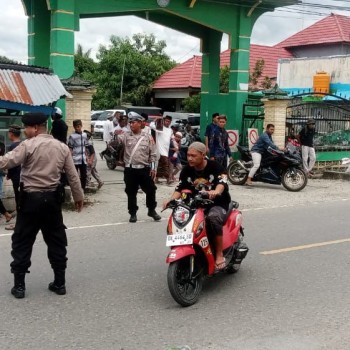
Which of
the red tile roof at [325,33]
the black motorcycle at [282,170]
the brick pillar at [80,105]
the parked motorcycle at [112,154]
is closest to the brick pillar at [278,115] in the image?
the black motorcycle at [282,170]

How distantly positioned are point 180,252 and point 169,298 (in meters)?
0.61

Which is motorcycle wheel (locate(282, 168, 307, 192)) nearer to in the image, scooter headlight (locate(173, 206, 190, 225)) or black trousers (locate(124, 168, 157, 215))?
black trousers (locate(124, 168, 157, 215))

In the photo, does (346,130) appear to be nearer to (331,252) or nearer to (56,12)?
(56,12)

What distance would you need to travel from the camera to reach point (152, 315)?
16.1 ft

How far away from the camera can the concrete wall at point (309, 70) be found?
2570cm

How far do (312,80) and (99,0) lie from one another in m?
14.5

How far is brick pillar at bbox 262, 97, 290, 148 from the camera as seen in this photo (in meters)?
16.8

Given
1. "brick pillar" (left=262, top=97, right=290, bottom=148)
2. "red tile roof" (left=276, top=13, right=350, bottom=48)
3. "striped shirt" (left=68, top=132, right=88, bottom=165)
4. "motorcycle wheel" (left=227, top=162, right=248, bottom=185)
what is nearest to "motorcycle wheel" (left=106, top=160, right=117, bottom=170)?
"motorcycle wheel" (left=227, top=162, right=248, bottom=185)

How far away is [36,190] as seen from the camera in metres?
5.21

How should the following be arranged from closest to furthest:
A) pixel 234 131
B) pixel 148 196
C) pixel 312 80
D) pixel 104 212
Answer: pixel 148 196 < pixel 104 212 < pixel 234 131 < pixel 312 80

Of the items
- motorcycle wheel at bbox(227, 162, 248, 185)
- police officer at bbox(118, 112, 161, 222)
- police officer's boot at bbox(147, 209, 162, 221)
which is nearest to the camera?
police officer at bbox(118, 112, 161, 222)

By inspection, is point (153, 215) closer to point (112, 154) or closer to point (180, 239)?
point (180, 239)

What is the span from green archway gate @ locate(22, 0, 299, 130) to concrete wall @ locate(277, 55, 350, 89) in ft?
25.6

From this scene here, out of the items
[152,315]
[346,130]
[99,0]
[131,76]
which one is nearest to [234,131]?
[346,130]
